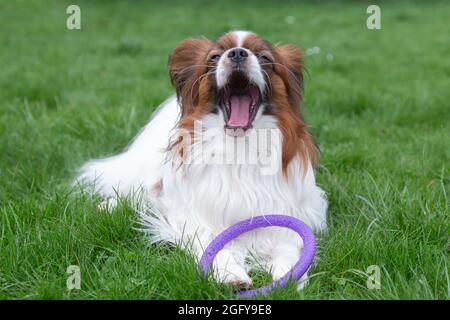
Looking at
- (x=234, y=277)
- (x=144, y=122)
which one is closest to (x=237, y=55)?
(x=234, y=277)

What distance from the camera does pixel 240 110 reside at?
3.98 meters

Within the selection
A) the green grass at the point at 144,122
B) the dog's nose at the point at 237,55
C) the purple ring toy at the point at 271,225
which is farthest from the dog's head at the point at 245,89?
the green grass at the point at 144,122

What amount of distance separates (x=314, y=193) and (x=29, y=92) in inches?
179

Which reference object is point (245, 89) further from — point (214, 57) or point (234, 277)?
point (234, 277)

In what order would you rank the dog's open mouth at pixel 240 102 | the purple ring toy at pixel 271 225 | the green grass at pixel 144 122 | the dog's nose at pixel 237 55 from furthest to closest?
the dog's open mouth at pixel 240 102 < the dog's nose at pixel 237 55 < the green grass at pixel 144 122 < the purple ring toy at pixel 271 225

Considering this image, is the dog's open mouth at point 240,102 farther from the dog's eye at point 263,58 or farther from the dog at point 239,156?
the dog's eye at point 263,58

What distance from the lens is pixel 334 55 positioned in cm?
972

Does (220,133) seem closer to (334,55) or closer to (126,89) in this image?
(126,89)

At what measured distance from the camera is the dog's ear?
4.07 m

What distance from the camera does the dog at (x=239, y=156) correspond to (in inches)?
152

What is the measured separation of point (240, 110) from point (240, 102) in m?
0.06

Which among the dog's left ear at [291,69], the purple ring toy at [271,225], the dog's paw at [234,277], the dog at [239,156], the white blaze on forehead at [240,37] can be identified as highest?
the white blaze on forehead at [240,37]

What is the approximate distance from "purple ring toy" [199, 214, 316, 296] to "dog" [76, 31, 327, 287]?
0.09 metres
